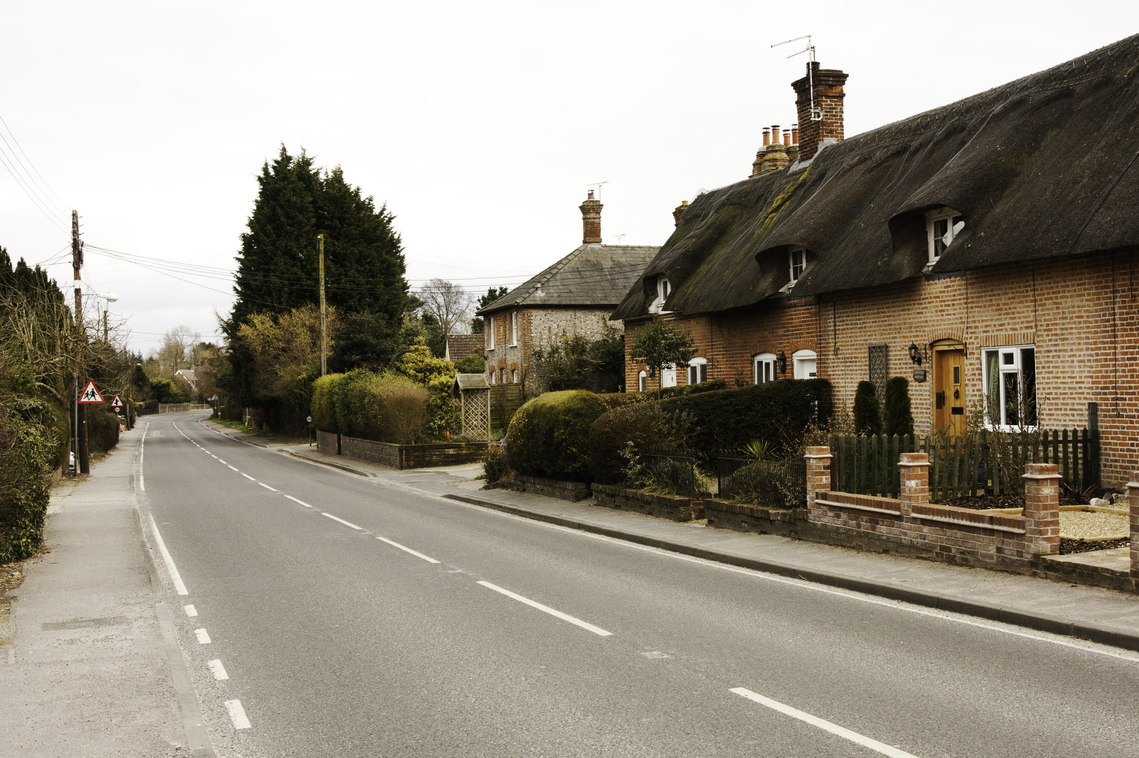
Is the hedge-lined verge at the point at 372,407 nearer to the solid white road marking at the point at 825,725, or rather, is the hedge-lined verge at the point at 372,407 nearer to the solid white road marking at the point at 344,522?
the solid white road marking at the point at 344,522

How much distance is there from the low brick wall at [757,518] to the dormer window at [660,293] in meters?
15.3

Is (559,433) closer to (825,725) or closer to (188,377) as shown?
(825,725)

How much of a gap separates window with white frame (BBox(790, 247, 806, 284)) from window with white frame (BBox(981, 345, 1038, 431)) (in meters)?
6.09

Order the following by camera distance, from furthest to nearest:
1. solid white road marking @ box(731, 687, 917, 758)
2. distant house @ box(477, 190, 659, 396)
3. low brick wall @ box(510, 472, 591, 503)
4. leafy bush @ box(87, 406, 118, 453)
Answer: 1. distant house @ box(477, 190, 659, 396)
2. leafy bush @ box(87, 406, 118, 453)
3. low brick wall @ box(510, 472, 591, 503)
4. solid white road marking @ box(731, 687, 917, 758)

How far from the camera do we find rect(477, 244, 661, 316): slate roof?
1688 inches

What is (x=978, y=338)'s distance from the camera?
16.7 meters

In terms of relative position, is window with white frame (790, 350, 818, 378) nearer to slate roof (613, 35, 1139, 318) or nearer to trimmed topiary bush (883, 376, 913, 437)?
slate roof (613, 35, 1139, 318)

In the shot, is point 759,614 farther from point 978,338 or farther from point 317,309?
point 317,309

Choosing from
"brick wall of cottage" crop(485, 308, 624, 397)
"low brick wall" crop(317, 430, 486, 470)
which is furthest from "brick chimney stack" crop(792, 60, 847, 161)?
"brick wall of cottage" crop(485, 308, 624, 397)

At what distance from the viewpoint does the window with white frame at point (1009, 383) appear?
1525 cm

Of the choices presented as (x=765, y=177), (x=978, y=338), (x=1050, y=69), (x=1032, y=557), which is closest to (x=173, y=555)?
(x=1032, y=557)

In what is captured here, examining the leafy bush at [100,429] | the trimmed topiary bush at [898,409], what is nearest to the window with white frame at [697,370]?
the trimmed topiary bush at [898,409]

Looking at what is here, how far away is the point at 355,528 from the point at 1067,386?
40.6ft

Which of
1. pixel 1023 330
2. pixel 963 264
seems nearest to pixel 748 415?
pixel 963 264
